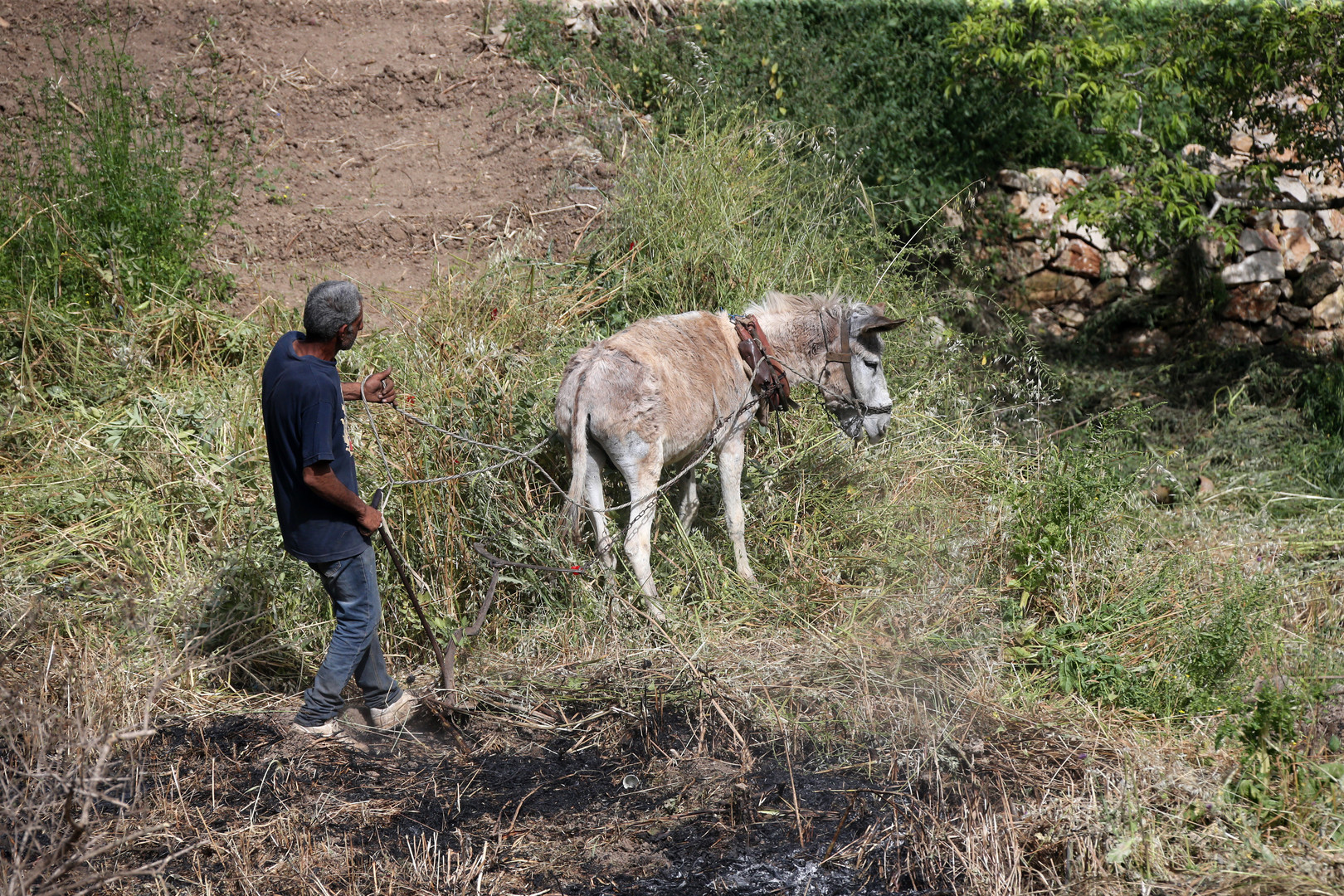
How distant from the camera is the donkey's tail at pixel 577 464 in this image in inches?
206

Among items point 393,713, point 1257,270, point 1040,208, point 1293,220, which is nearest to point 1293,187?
point 1293,220

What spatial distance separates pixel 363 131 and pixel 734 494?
5738mm

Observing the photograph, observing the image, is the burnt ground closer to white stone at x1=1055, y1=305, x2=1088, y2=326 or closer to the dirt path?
the dirt path

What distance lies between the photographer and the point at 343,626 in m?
4.46

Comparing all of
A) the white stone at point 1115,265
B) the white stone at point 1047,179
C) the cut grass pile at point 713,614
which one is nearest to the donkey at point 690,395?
the cut grass pile at point 713,614

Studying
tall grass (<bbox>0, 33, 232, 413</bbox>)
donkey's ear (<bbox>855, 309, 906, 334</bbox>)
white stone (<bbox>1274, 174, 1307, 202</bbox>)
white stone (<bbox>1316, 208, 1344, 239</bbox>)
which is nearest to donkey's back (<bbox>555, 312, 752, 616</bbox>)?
donkey's ear (<bbox>855, 309, 906, 334</bbox>)

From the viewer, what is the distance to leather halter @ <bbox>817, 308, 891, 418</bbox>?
19.5 ft

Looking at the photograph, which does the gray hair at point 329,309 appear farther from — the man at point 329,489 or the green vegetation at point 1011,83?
the green vegetation at point 1011,83

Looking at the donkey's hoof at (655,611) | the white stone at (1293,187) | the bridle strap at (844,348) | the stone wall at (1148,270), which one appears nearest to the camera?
the donkey's hoof at (655,611)

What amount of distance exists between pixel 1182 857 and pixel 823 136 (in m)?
7.48

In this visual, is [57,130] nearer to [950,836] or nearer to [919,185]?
[919,185]

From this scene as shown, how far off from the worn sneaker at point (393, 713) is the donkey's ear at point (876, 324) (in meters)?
3.16

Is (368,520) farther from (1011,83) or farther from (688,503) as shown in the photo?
(1011,83)

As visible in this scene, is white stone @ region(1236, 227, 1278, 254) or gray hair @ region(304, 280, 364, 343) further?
white stone @ region(1236, 227, 1278, 254)
